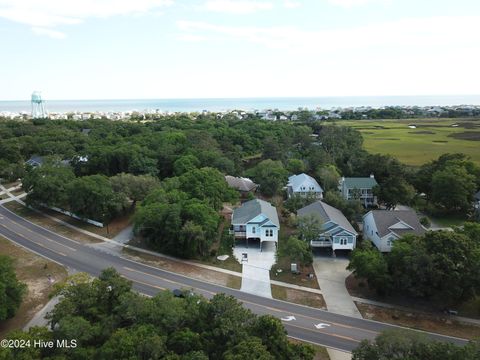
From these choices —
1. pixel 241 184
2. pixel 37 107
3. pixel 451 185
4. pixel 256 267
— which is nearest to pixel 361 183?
pixel 451 185

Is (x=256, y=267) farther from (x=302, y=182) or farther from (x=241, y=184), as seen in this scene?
(x=241, y=184)

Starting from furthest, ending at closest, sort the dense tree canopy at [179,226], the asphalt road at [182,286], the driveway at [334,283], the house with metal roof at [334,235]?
the house with metal roof at [334,235], the dense tree canopy at [179,226], the driveway at [334,283], the asphalt road at [182,286]

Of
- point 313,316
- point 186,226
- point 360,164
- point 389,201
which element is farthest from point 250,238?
point 360,164

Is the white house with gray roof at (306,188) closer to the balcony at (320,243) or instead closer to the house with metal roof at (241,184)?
the house with metal roof at (241,184)

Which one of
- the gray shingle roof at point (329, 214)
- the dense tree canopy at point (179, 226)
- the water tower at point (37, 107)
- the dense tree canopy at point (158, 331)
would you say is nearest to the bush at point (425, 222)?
the gray shingle roof at point (329, 214)

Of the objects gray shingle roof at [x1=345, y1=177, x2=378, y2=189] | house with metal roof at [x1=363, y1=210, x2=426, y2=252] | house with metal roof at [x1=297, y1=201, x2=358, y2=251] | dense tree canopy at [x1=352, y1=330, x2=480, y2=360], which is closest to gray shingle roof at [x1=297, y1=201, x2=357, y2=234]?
house with metal roof at [x1=297, y1=201, x2=358, y2=251]

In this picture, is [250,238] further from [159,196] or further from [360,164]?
[360,164]
